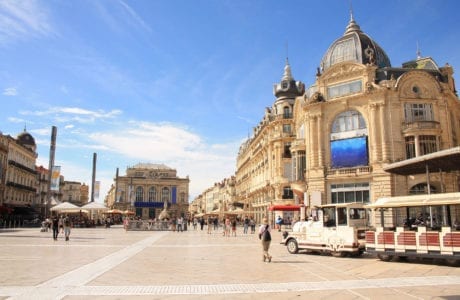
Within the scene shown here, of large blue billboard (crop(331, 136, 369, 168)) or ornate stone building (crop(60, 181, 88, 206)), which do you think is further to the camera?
ornate stone building (crop(60, 181, 88, 206))

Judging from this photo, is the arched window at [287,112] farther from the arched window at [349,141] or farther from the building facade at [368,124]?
the arched window at [349,141]

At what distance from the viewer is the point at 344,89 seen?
123 feet

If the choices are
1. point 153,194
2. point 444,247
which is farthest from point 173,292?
point 153,194

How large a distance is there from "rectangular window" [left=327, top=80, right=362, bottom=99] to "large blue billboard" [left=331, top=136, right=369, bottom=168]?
4584 millimetres

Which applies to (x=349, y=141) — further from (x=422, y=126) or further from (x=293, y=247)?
(x=293, y=247)

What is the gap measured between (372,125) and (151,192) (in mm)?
96398

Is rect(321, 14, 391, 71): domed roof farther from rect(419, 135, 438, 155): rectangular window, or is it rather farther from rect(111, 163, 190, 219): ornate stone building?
rect(111, 163, 190, 219): ornate stone building

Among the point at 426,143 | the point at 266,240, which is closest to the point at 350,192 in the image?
the point at 426,143

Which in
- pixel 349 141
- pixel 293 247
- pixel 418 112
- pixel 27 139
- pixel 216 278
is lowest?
pixel 216 278

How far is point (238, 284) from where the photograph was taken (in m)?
10.1

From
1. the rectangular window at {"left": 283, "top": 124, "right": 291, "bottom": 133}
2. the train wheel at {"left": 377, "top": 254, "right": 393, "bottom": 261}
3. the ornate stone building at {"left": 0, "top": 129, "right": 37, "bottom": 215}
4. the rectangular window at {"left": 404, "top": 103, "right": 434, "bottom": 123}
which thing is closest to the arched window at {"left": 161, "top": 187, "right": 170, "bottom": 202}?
the ornate stone building at {"left": 0, "top": 129, "right": 37, "bottom": 215}

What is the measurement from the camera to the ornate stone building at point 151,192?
390 ft

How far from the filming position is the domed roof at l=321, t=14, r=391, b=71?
39.1 meters

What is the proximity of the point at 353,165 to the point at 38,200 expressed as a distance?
6159 cm
